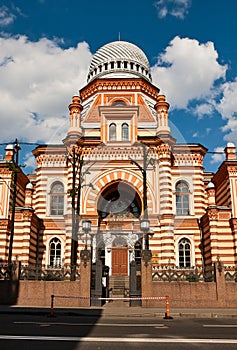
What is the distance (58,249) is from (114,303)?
12.2 meters

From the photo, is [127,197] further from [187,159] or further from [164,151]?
[187,159]

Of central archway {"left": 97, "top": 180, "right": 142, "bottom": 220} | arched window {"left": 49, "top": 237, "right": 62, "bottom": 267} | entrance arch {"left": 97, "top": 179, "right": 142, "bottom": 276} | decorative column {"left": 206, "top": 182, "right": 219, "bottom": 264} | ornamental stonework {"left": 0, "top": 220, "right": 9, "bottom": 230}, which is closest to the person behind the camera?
decorative column {"left": 206, "top": 182, "right": 219, "bottom": 264}

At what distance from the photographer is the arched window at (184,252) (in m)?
32.2

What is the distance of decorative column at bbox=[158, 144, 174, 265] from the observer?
3112cm

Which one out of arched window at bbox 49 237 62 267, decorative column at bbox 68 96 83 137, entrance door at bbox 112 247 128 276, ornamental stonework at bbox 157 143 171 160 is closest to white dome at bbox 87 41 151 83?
decorative column at bbox 68 96 83 137

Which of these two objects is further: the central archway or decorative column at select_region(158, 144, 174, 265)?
the central archway

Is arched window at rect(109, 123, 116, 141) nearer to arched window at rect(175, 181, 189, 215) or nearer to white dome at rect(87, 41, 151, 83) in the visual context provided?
arched window at rect(175, 181, 189, 215)

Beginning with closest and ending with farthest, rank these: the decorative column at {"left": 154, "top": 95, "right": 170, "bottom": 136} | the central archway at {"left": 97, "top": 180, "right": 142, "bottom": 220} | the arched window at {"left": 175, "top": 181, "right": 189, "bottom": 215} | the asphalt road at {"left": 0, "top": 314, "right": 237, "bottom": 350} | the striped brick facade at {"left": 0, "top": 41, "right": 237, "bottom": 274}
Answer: the asphalt road at {"left": 0, "top": 314, "right": 237, "bottom": 350} < the striped brick facade at {"left": 0, "top": 41, "right": 237, "bottom": 274} < the arched window at {"left": 175, "top": 181, "right": 189, "bottom": 215} < the central archway at {"left": 97, "top": 180, "right": 142, "bottom": 220} < the decorative column at {"left": 154, "top": 95, "right": 170, "bottom": 136}

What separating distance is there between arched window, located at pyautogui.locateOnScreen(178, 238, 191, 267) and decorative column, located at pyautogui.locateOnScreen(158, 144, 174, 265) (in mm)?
1623

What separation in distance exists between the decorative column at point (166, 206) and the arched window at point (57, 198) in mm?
9223

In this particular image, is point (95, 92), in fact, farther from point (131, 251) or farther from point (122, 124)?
point (131, 251)

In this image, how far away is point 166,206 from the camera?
32281mm

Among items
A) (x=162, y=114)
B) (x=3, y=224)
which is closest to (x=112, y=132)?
(x=162, y=114)

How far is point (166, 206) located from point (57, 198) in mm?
10138
